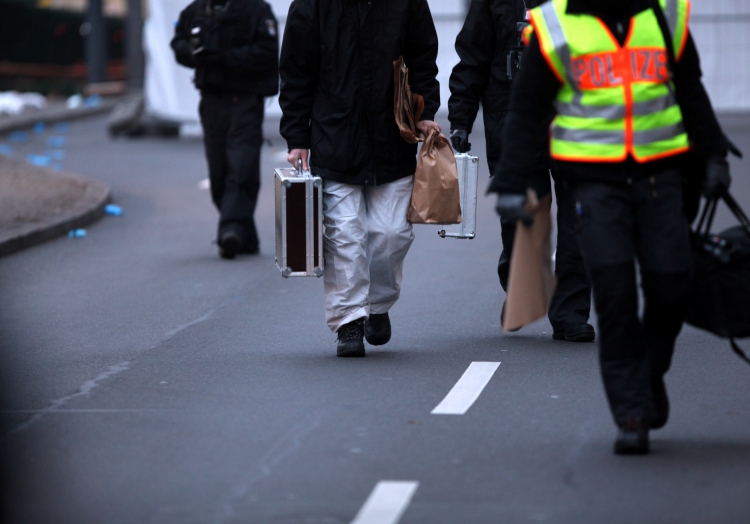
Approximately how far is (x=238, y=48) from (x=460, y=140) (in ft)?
12.0

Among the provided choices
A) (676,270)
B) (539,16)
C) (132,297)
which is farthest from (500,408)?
(132,297)

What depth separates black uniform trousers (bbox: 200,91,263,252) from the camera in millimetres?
10258

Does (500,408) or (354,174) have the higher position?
(354,174)

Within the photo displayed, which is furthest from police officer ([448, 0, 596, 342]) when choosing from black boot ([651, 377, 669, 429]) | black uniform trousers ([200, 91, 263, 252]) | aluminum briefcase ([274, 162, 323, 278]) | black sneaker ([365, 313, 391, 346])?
black uniform trousers ([200, 91, 263, 252])

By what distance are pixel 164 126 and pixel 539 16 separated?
19072 mm

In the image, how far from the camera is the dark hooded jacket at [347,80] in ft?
21.1

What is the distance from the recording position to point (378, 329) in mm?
6840

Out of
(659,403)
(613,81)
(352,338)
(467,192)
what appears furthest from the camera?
(467,192)

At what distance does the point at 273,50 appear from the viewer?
1030cm

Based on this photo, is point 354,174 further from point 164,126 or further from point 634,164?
point 164,126

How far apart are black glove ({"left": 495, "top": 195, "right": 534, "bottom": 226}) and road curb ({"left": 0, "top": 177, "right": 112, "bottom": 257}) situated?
654cm

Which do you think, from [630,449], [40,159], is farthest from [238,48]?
[40,159]

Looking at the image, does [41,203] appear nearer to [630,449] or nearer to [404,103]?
[404,103]

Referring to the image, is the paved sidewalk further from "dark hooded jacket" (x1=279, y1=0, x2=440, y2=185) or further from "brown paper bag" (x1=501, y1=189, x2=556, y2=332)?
"brown paper bag" (x1=501, y1=189, x2=556, y2=332)
